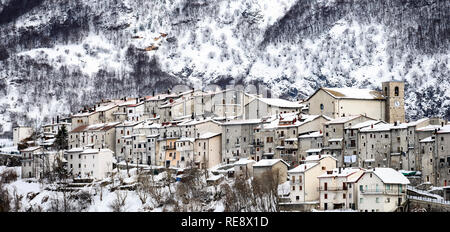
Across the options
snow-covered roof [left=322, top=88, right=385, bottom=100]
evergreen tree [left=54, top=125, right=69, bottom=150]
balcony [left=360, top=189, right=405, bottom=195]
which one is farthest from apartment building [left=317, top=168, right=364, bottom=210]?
evergreen tree [left=54, top=125, right=69, bottom=150]

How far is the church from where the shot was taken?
89688 millimetres

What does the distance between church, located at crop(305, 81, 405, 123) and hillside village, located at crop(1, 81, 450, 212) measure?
114mm

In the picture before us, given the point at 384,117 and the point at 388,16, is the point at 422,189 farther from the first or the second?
the point at 388,16

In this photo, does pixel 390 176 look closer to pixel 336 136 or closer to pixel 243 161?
pixel 336 136

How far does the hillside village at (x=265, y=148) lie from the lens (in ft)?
220

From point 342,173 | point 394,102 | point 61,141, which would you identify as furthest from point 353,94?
point 61,141

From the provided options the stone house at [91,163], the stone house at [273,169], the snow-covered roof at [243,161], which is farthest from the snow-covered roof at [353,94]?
the stone house at [91,163]

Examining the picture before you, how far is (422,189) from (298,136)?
1773 centimetres

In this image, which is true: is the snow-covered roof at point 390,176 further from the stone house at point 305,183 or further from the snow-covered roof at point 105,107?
the snow-covered roof at point 105,107

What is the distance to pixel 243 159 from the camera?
279 feet

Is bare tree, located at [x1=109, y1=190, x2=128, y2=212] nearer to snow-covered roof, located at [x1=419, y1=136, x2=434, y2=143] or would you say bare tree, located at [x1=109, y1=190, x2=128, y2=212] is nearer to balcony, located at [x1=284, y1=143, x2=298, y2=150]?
balcony, located at [x1=284, y1=143, x2=298, y2=150]

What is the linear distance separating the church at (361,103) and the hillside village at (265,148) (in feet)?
0.37
